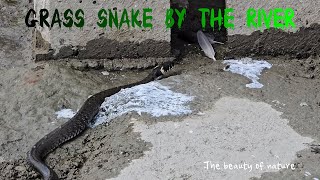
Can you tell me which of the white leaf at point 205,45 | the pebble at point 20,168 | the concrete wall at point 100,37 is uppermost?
the concrete wall at point 100,37

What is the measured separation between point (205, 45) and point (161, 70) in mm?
669

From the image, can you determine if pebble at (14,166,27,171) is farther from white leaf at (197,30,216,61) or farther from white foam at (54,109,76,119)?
white leaf at (197,30,216,61)

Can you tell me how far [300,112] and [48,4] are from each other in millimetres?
2679

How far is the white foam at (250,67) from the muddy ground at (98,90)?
8 cm

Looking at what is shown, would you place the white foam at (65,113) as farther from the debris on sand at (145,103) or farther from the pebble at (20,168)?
the pebble at (20,168)

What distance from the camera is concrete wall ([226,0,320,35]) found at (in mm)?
6777

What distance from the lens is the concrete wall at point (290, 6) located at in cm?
678

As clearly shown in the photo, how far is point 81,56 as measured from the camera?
6.71 m

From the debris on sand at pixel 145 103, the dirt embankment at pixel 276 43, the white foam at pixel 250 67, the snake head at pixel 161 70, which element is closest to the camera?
the debris on sand at pixel 145 103

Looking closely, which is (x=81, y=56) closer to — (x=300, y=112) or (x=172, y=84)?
(x=172, y=84)

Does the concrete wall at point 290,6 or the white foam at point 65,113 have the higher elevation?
the concrete wall at point 290,6

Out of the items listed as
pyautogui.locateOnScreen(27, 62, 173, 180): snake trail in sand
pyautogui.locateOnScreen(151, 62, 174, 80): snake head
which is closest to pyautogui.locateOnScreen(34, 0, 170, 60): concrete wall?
pyautogui.locateOnScreen(151, 62, 174, 80): snake head

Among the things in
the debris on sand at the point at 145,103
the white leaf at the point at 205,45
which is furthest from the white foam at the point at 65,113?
the white leaf at the point at 205,45

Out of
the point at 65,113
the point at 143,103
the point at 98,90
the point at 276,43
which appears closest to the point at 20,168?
the point at 65,113
